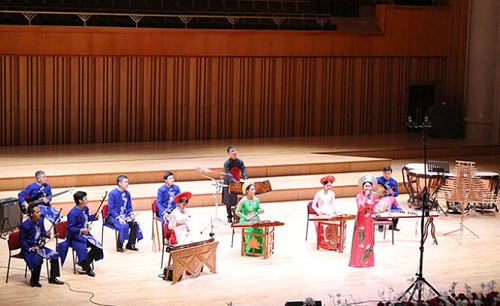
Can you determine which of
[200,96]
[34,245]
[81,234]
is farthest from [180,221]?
[200,96]

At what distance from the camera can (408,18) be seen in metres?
18.0

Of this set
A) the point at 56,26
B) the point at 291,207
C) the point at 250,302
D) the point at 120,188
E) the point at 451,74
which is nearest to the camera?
the point at 250,302

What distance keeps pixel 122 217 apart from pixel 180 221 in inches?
41.7

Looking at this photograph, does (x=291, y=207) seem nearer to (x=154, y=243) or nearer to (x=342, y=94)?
(x=154, y=243)

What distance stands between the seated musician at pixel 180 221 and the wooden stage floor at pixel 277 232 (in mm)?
269

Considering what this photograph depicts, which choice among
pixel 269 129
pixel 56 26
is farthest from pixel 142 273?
pixel 269 129

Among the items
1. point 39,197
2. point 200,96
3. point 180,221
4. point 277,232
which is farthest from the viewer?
point 200,96

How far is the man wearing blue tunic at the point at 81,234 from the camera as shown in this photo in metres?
9.33

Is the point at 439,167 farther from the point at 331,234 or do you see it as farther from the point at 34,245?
the point at 34,245

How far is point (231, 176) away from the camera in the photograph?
1195 cm

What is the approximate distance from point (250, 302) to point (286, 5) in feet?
32.8

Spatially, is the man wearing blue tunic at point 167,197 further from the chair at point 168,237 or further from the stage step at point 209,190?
the stage step at point 209,190

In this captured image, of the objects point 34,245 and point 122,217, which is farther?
point 122,217

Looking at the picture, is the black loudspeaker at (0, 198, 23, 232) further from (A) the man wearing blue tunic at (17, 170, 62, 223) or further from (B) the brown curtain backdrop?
(B) the brown curtain backdrop
